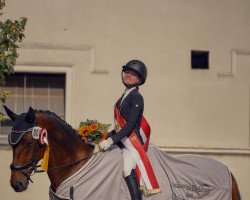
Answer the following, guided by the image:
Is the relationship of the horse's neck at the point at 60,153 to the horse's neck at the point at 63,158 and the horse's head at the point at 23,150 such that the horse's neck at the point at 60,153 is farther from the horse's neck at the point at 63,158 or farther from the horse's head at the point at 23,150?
the horse's head at the point at 23,150

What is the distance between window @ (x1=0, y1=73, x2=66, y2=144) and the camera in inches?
591

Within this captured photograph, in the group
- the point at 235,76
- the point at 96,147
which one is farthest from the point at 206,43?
the point at 96,147

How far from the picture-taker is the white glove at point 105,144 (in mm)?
7965

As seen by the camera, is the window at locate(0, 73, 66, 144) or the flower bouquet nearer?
the flower bouquet

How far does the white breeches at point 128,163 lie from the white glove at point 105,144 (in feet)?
1.29

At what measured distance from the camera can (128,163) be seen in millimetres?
8234

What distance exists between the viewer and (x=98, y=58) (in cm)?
1476

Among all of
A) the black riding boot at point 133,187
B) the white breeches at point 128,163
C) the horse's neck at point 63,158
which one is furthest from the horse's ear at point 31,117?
the black riding boot at point 133,187

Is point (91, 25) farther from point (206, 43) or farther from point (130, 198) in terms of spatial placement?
point (130, 198)

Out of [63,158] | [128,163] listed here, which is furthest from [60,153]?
[128,163]

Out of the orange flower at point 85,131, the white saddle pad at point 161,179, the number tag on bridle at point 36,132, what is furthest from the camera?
the orange flower at point 85,131

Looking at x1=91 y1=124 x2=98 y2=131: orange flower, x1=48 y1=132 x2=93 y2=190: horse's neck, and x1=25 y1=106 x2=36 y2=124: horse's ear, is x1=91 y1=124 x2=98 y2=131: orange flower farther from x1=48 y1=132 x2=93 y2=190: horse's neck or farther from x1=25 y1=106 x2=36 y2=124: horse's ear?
x1=25 y1=106 x2=36 y2=124: horse's ear

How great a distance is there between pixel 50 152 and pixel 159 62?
24.1ft

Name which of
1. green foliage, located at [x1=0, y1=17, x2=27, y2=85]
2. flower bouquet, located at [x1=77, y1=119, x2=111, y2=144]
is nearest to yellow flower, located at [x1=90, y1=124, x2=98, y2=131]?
flower bouquet, located at [x1=77, y1=119, x2=111, y2=144]
